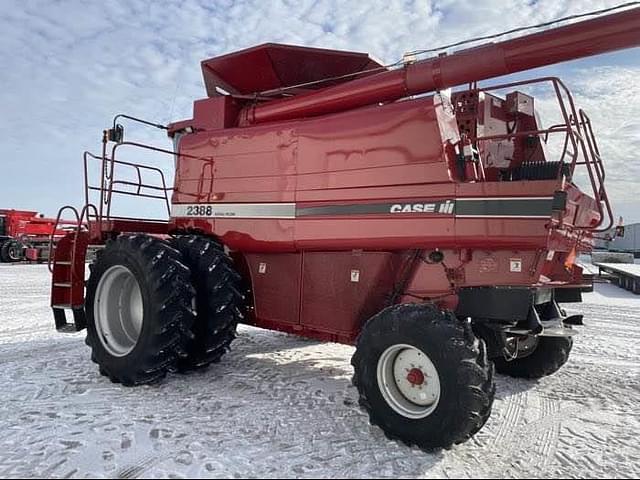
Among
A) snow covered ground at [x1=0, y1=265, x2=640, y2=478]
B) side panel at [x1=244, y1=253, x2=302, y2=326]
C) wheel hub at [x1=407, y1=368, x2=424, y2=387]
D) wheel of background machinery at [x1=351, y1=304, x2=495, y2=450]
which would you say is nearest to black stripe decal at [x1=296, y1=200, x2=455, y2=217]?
side panel at [x1=244, y1=253, x2=302, y2=326]

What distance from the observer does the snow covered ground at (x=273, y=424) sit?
335 cm

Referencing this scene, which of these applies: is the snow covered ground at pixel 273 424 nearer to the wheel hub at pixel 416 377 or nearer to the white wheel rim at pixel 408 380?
the white wheel rim at pixel 408 380

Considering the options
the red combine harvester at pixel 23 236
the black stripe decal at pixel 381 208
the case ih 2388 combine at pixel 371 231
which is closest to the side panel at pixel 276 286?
the case ih 2388 combine at pixel 371 231

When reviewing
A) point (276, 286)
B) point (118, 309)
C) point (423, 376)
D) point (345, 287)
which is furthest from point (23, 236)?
point (423, 376)

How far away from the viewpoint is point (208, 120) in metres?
5.93

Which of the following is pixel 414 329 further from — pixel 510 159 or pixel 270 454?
pixel 510 159

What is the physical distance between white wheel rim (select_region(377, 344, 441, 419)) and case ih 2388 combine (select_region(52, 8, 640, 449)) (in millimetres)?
15

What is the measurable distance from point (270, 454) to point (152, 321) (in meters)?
1.92

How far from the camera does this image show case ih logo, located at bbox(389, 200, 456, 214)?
4.05 meters

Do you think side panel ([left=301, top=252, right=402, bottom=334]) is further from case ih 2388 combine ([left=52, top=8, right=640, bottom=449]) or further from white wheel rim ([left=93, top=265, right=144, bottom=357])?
white wheel rim ([left=93, top=265, right=144, bottom=357])

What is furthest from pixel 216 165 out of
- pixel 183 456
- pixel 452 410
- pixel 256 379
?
pixel 452 410

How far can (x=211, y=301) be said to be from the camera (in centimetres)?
510

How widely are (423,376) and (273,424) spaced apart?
1191 mm

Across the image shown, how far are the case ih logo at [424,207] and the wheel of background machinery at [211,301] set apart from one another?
180 cm
